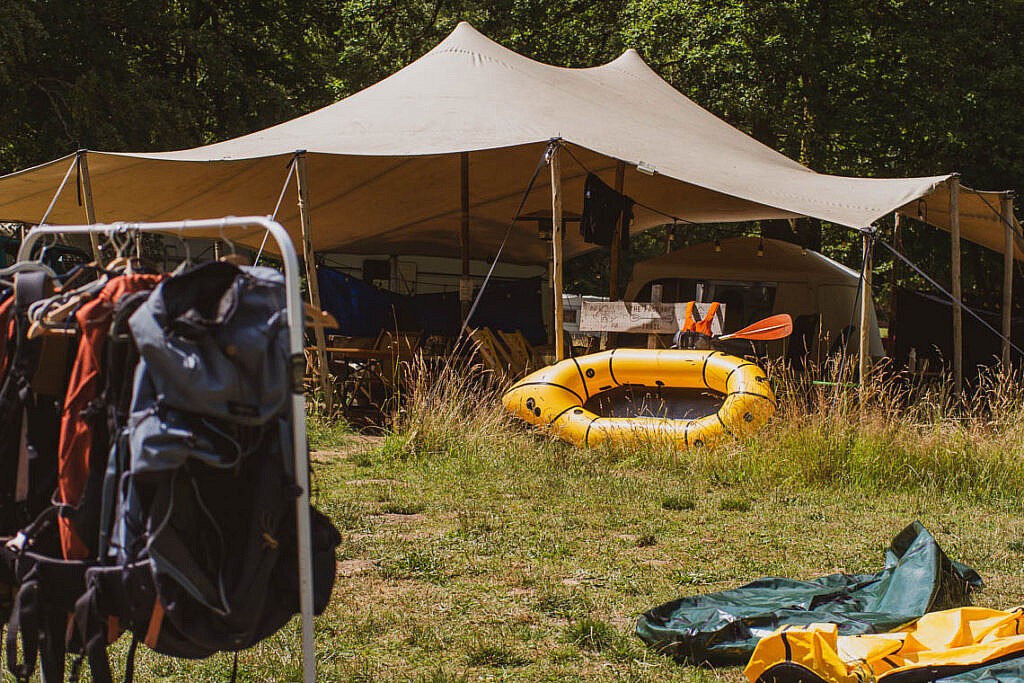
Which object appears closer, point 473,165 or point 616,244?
point 616,244

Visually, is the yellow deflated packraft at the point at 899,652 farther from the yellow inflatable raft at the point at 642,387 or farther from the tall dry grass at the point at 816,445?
the yellow inflatable raft at the point at 642,387

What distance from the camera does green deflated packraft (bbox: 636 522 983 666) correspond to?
3830mm

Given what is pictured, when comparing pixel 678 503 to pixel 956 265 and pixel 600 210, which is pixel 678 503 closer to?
pixel 956 265

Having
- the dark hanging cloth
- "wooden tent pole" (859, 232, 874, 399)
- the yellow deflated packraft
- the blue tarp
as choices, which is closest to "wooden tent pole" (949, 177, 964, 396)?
"wooden tent pole" (859, 232, 874, 399)

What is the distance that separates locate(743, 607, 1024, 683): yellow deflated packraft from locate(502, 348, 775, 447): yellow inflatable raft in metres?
4.20

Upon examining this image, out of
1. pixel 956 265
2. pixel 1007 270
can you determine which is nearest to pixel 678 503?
pixel 956 265

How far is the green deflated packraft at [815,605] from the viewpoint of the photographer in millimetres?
3830

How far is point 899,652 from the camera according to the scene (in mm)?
3459

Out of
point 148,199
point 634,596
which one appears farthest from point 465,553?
point 148,199

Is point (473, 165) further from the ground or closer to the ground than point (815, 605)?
further from the ground

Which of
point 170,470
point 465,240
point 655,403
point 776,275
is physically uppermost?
point 465,240

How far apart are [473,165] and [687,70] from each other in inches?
283

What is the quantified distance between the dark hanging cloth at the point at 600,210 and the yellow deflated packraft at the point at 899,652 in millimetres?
7684

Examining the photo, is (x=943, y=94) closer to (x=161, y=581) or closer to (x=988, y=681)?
(x=988, y=681)
